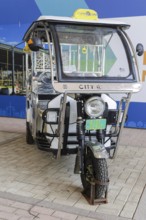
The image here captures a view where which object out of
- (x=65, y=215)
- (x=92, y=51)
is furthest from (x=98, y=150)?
(x=92, y=51)

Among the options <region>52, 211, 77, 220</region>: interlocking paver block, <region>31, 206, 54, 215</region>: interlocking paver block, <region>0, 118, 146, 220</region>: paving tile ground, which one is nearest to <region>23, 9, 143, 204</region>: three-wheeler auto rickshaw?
<region>0, 118, 146, 220</region>: paving tile ground

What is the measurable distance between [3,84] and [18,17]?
1881 mm

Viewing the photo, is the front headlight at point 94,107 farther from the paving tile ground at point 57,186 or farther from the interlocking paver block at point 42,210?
the interlocking paver block at point 42,210

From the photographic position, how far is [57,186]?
11.8 ft

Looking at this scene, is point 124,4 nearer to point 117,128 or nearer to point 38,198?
point 117,128

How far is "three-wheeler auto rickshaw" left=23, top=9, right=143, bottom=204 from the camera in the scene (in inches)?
124

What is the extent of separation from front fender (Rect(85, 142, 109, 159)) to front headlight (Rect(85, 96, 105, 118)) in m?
0.32

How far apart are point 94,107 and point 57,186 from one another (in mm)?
1090

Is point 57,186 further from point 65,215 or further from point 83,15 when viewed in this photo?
point 83,15

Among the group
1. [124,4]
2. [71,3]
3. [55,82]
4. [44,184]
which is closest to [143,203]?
[44,184]

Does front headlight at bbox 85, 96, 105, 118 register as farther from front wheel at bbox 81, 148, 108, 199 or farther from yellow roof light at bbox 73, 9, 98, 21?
yellow roof light at bbox 73, 9, 98, 21

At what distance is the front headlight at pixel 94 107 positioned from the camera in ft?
10.7

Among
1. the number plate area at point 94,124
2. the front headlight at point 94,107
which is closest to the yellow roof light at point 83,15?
the front headlight at point 94,107

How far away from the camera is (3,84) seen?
328 inches
